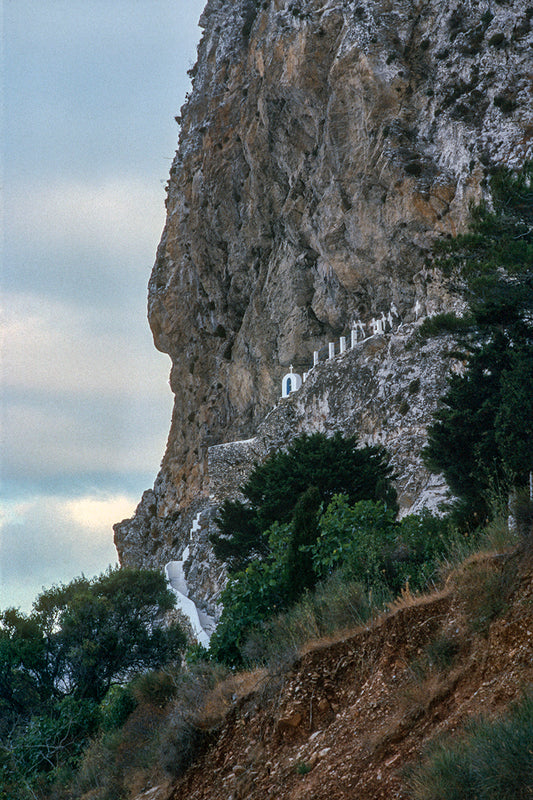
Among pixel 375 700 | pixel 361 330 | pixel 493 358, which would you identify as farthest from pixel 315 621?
pixel 361 330

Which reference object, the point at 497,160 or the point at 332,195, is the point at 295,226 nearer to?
the point at 332,195

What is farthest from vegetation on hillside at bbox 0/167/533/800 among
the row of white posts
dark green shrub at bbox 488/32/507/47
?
dark green shrub at bbox 488/32/507/47

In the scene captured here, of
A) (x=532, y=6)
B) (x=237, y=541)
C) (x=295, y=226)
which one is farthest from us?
(x=295, y=226)

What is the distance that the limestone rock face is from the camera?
3241cm

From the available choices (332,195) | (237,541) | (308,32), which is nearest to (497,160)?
(332,195)

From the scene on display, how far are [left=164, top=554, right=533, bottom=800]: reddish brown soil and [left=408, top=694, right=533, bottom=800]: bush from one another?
0.41m

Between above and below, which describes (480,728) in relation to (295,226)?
below

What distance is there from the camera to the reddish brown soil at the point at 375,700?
22.4ft

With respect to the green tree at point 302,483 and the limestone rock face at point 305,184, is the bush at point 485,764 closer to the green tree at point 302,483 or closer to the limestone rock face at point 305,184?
the green tree at point 302,483

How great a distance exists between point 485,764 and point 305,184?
3934 cm

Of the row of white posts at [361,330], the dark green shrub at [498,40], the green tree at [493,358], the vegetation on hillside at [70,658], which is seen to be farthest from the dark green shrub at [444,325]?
the dark green shrub at [498,40]

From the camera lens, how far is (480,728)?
5898 mm

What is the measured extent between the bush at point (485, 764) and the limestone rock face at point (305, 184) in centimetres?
2083

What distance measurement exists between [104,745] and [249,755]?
5.11m
